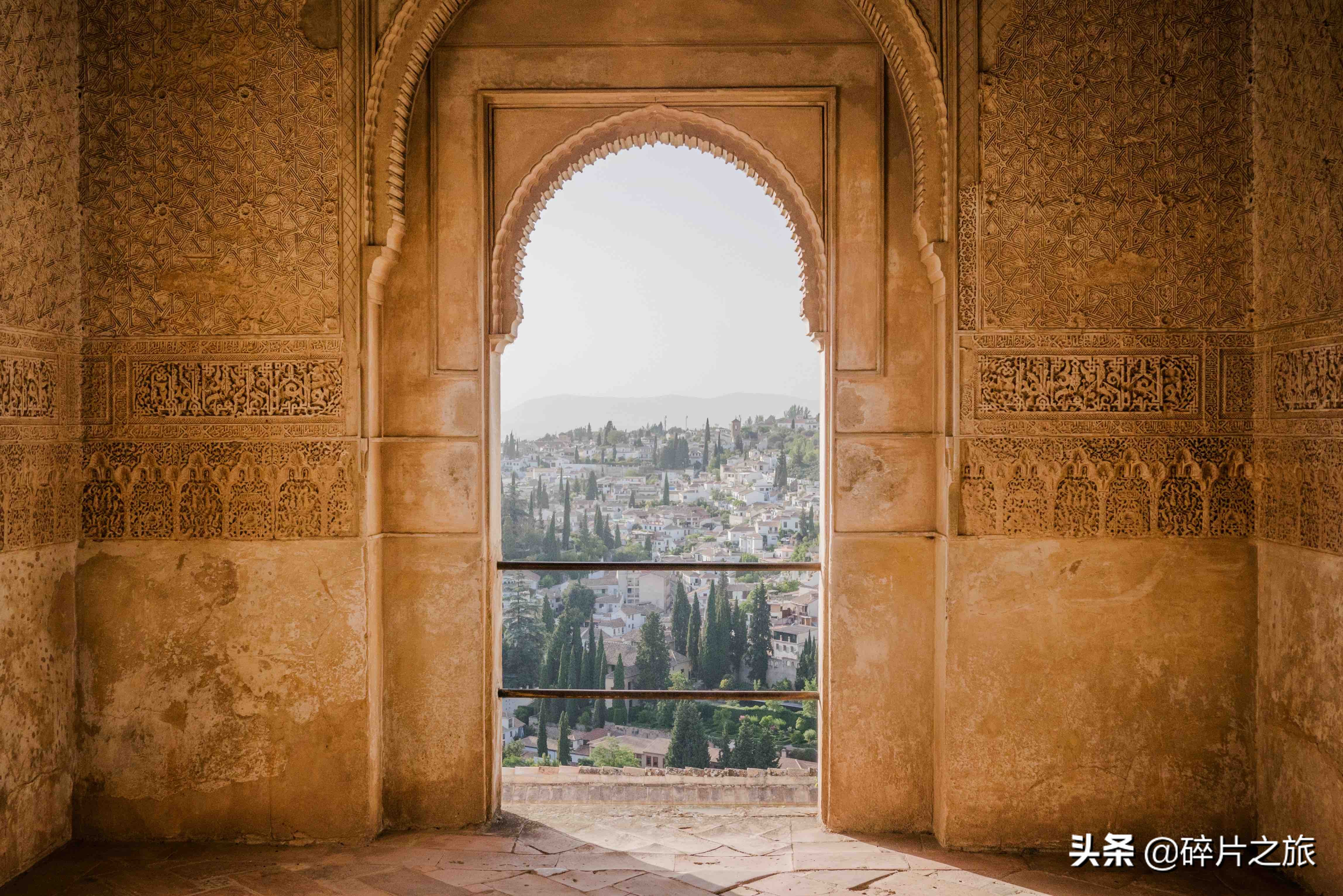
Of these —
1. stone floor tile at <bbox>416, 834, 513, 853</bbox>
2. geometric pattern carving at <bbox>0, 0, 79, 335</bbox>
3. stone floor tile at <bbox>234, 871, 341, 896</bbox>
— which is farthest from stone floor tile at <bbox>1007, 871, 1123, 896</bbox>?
geometric pattern carving at <bbox>0, 0, 79, 335</bbox>

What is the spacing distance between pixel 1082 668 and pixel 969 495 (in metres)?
0.81

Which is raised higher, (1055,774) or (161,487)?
(161,487)

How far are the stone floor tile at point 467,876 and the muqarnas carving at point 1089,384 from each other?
101 inches

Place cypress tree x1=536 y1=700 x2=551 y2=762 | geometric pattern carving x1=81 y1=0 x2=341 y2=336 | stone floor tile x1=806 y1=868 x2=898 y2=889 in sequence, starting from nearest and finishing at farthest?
stone floor tile x1=806 y1=868 x2=898 y2=889, geometric pattern carving x1=81 y1=0 x2=341 y2=336, cypress tree x1=536 y1=700 x2=551 y2=762

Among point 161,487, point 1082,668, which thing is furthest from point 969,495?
point 161,487

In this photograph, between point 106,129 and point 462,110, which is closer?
point 106,129

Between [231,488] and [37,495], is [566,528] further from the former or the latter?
[37,495]

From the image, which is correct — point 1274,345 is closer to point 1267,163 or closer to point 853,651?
point 1267,163

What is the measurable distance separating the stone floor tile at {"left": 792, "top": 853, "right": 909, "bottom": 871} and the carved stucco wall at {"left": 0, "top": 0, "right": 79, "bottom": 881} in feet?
9.58

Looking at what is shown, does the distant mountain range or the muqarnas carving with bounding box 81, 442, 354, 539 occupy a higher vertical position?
the distant mountain range

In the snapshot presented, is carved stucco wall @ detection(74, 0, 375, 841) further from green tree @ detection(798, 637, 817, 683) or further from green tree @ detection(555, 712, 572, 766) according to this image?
green tree @ detection(798, 637, 817, 683)

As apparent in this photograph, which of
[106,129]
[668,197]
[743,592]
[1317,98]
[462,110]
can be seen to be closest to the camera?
[1317,98]

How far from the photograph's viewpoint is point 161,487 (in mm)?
3689

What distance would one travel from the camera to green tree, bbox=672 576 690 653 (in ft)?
14.1
